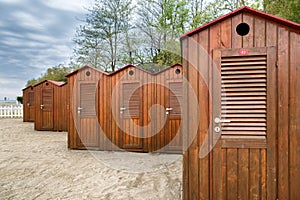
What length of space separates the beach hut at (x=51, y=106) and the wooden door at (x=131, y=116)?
4660 millimetres

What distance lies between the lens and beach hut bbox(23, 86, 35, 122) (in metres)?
11.8

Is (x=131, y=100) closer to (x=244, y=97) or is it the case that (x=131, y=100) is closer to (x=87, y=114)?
(x=87, y=114)

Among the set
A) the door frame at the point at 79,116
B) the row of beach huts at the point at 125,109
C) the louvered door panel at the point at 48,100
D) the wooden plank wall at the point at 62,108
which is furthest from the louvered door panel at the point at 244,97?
the louvered door panel at the point at 48,100

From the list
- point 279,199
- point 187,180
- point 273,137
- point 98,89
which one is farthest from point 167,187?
point 98,89

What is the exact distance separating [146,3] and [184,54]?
12.0m

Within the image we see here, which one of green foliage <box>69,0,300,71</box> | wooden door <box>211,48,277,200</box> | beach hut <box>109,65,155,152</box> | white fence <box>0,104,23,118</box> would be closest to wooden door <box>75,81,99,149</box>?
beach hut <box>109,65,155,152</box>

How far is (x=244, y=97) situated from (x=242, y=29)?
795 millimetres

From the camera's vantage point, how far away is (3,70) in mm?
14016

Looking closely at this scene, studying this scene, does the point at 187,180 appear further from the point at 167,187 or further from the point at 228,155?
the point at 167,187

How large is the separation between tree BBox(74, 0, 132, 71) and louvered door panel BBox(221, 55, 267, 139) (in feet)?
36.4

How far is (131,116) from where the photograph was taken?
587 cm

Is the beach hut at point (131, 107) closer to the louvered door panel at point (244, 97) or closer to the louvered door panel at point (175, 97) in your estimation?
the louvered door panel at point (175, 97)

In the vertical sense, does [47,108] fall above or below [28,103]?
below

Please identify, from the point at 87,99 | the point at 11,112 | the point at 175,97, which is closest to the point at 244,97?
the point at 175,97
